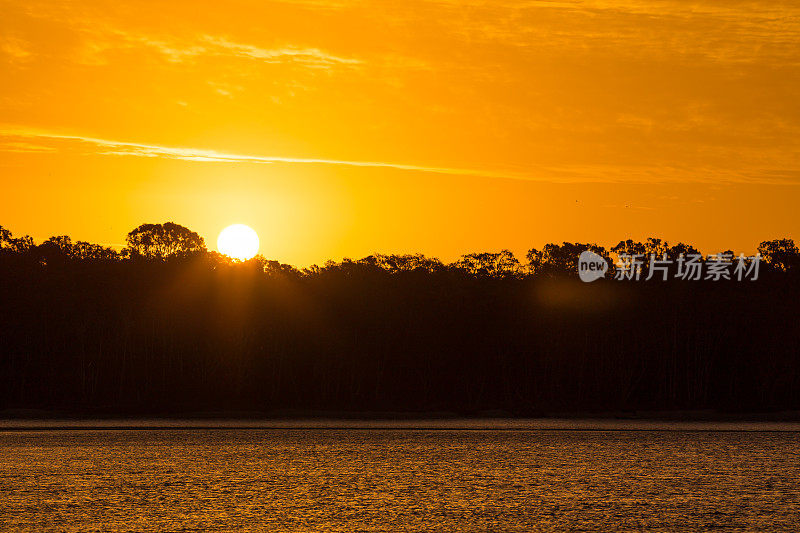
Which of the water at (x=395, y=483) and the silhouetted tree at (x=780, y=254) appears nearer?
the water at (x=395, y=483)

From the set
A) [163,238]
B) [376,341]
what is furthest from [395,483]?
[163,238]

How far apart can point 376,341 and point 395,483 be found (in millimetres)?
50986

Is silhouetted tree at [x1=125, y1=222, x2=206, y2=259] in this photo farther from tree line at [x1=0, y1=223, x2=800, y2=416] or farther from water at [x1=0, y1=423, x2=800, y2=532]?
water at [x1=0, y1=423, x2=800, y2=532]

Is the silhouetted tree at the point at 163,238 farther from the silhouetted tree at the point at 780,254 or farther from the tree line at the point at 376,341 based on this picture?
the silhouetted tree at the point at 780,254

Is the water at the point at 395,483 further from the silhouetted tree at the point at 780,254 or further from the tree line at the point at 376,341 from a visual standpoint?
the silhouetted tree at the point at 780,254

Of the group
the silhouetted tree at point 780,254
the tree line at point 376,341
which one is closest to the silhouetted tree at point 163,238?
the tree line at point 376,341

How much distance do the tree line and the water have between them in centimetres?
3022

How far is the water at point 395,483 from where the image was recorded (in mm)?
16125

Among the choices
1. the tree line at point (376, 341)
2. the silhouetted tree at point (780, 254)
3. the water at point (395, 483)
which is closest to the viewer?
the water at point (395, 483)

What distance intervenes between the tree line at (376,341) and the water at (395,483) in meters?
30.2

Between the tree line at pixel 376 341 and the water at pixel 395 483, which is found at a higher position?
the tree line at pixel 376 341

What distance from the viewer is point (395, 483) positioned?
68.2ft

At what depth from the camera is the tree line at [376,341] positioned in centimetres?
6675

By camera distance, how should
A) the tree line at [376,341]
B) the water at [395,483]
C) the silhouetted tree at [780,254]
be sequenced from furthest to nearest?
the silhouetted tree at [780,254]
the tree line at [376,341]
the water at [395,483]
